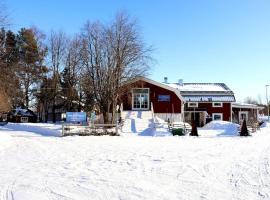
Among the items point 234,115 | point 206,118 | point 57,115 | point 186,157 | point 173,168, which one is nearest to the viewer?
point 173,168

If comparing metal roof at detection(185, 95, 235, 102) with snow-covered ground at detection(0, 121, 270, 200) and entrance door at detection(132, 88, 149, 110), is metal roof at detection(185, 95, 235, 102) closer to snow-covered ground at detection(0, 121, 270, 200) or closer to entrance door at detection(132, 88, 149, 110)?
entrance door at detection(132, 88, 149, 110)

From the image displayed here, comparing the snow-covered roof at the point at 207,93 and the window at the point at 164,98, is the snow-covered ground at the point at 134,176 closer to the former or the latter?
the window at the point at 164,98

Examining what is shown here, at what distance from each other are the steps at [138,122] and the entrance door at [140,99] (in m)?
1.96

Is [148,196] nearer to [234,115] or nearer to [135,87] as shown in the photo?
[135,87]

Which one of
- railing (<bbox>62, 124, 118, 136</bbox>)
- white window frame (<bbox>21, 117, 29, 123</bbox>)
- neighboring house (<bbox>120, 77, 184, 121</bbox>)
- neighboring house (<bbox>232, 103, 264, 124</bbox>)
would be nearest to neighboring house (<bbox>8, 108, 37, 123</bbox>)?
white window frame (<bbox>21, 117, 29, 123</bbox>)

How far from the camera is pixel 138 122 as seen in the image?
120ft

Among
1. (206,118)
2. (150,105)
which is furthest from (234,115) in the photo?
(150,105)

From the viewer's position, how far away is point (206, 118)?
51.1 m

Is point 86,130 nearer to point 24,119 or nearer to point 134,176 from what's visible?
point 134,176

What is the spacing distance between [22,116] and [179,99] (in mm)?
24521

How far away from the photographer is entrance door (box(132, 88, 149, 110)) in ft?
143

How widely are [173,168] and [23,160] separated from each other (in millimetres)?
5469

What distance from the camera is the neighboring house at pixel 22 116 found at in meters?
57.2

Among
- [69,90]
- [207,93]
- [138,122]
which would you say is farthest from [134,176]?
[207,93]
